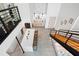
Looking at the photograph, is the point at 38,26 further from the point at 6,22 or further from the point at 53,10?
the point at 6,22

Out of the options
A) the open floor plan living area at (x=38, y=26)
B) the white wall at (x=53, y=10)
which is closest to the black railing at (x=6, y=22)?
the open floor plan living area at (x=38, y=26)

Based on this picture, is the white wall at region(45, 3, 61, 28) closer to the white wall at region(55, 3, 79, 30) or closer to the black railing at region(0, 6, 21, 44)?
the white wall at region(55, 3, 79, 30)

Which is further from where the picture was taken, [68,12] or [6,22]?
[68,12]

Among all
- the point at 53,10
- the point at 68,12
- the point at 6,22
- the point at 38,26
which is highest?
the point at 6,22

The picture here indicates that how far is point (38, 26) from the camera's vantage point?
14.4 feet

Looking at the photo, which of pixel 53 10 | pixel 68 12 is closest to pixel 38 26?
pixel 53 10

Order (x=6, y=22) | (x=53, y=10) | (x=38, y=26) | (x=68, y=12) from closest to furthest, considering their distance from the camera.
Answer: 1. (x=6, y=22)
2. (x=68, y=12)
3. (x=53, y=10)
4. (x=38, y=26)

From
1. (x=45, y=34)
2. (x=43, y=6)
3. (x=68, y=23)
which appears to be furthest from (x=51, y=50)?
(x=43, y=6)

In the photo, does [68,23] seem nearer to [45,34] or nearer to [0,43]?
[45,34]

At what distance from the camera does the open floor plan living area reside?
1.93 m

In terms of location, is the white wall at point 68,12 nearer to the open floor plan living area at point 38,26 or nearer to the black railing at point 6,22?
the open floor plan living area at point 38,26

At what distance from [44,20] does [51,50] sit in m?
1.92

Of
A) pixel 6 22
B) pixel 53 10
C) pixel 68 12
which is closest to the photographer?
pixel 6 22

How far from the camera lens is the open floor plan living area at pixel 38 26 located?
1934mm
